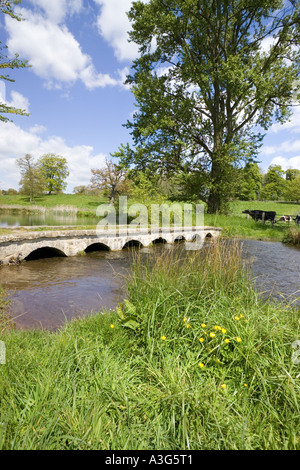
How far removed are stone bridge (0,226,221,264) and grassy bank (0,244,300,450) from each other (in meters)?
2.09

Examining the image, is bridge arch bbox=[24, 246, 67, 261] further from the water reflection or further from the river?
the water reflection

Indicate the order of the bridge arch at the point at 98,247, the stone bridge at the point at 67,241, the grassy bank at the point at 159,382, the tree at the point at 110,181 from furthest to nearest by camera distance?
the tree at the point at 110,181, the bridge arch at the point at 98,247, the stone bridge at the point at 67,241, the grassy bank at the point at 159,382

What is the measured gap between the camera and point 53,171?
5984 centimetres

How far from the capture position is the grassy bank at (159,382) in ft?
5.17

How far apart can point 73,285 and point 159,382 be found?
4032 mm

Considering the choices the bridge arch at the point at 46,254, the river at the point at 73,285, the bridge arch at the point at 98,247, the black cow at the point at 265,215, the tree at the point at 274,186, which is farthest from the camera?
the tree at the point at 274,186

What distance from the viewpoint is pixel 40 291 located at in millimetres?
5086

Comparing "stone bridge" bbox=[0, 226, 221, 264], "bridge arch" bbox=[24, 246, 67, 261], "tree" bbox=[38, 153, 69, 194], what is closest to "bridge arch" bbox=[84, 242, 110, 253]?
"stone bridge" bbox=[0, 226, 221, 264]

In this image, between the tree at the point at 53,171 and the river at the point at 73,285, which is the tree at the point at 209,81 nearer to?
the river at the point at 73,285

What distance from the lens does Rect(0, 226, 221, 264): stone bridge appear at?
266 inches

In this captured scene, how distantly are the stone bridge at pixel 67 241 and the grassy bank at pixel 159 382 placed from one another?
2.09m

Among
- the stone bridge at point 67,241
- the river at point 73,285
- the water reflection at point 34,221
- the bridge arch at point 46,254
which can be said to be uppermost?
the water reflection at point 34,221

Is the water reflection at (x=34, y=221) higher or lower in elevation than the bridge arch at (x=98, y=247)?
higher

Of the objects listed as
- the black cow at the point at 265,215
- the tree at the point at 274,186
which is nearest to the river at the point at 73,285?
the black cow at the point at 265,215
